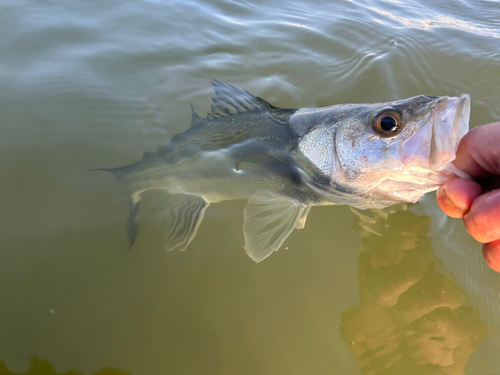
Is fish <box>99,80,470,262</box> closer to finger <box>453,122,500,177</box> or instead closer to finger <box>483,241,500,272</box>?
finger <box>453,122,500,177</box>

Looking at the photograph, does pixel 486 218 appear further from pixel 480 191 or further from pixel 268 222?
pixel 268 222

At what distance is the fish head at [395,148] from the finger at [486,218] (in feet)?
0.93

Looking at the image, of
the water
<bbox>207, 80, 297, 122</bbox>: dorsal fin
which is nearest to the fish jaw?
the water

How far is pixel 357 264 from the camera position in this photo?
2.39 metres

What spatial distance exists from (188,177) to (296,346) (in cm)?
162

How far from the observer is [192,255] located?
2.46 metres

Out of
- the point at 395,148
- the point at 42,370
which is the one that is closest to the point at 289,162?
the point at 395,148

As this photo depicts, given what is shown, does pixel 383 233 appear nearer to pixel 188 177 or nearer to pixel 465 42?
pixel 188 177

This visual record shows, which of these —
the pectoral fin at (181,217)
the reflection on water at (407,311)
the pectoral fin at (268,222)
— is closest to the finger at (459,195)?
the reflection on water at (407,311)

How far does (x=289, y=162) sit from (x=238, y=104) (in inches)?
27.3

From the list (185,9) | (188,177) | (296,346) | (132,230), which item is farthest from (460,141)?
(185,9)

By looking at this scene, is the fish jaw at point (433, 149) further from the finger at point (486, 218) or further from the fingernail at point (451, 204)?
the finger at point (486, 218)

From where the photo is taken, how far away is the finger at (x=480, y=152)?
155 cm

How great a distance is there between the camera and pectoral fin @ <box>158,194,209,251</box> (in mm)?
2553
